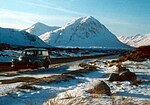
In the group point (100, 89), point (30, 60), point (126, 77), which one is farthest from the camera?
point (30, 60)

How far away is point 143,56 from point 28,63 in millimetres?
24655

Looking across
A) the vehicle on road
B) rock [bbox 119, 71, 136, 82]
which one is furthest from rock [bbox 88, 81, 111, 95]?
the vehicle on road

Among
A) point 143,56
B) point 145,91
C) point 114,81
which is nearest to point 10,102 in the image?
point 145,91

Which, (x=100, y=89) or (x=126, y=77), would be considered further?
(x=126, y=77)

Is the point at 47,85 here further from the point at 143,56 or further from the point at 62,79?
the point at 143,56

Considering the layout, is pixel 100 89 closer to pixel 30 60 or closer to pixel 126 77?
pixel 126 77

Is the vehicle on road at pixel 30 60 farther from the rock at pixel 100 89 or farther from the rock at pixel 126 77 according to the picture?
the rock at pixel 100 89

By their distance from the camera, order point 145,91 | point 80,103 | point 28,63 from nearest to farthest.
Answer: point 80,103 < point 145,91 < point 28,63

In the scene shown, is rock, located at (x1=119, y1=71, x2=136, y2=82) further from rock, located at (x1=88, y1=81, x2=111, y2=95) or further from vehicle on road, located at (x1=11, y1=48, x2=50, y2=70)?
vehicle on road, located at (x1=11, y1=48, x2=50, y2=70)

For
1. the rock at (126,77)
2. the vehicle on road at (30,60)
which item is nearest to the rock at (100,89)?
the rock at (126,77)

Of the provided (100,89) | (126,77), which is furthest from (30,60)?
(100,89)

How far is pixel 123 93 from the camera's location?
14.8 m

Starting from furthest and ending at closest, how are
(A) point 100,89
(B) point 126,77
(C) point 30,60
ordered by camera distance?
(C) point 30,60 < (B) point 126,77 < (A) point 100,89

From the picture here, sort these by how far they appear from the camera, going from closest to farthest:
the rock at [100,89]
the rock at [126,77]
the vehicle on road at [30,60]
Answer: the rock at [100,89] → the rock at [126,77] → the vehicle on road at [30,60]
